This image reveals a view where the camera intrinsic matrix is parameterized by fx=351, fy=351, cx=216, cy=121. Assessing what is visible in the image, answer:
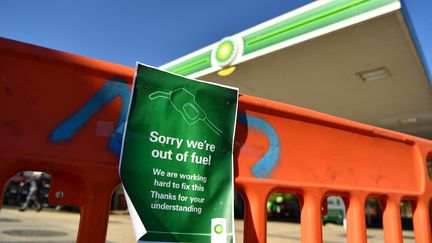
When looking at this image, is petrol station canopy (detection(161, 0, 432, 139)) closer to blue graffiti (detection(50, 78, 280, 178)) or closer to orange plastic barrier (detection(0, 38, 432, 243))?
orange plastic barrier (detection(0, 38, 432, 243))

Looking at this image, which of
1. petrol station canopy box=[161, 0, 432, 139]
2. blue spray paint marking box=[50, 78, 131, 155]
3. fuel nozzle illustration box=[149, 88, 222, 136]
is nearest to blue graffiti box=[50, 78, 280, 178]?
blue spray paint marking box=[50, 78, 131, 155]

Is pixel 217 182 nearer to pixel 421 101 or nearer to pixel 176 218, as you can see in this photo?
pixel 176 218

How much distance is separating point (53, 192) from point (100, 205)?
190 millimetres

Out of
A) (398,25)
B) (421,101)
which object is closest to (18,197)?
(398,25)

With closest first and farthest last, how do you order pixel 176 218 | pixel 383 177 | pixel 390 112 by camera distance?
pixel 176 218 → pixel 383 177 → pixel 390 112

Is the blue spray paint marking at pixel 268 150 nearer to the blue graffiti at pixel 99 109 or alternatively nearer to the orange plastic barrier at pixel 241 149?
the orange plastic barrier at pixel 241 149

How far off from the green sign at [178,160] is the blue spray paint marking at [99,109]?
0.04 m

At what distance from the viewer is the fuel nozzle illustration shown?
162cm

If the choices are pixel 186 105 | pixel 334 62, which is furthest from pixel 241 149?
pixel 334 62

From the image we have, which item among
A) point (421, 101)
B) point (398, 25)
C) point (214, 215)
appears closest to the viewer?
point (214, 215)

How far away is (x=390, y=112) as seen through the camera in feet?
40.5

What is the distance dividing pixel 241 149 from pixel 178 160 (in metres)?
0.41

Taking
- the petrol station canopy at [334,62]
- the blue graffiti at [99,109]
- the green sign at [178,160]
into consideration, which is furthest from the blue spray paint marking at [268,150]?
the petrol station canopy at [334,62]

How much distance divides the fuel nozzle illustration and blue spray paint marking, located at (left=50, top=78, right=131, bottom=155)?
14 centimetres
